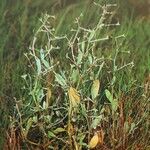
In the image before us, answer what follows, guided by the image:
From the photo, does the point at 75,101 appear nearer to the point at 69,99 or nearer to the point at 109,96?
the point at 69,99

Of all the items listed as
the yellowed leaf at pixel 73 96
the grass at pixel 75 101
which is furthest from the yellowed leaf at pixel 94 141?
the yellowed leaf at pixel 73 96

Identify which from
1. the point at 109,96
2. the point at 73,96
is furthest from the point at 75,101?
the point at 109,96

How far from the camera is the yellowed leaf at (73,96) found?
226 cm

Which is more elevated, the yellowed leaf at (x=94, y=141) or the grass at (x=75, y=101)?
the grass at (x=75, y=101)

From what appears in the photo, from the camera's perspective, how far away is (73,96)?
227cm

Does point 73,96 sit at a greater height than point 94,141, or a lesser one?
greater

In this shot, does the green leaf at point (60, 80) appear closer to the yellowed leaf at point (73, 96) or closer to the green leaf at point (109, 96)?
the yellowed leaf at point (73, 96)

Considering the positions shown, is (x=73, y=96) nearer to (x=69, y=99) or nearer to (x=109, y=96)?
(x=69, y=99)

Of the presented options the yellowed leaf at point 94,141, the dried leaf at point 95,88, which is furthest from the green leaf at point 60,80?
the yellowed leaf at point 94,141

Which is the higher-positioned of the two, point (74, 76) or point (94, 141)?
point (74, 76)

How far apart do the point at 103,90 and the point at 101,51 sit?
0.34 metres

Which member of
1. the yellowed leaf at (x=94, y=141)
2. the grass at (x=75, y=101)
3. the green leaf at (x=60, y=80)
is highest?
the green leaf at (x=60, y=80)

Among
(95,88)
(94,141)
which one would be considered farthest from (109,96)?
(94,141)

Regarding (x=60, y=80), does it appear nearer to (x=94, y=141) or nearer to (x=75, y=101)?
(x=75, y=101)
